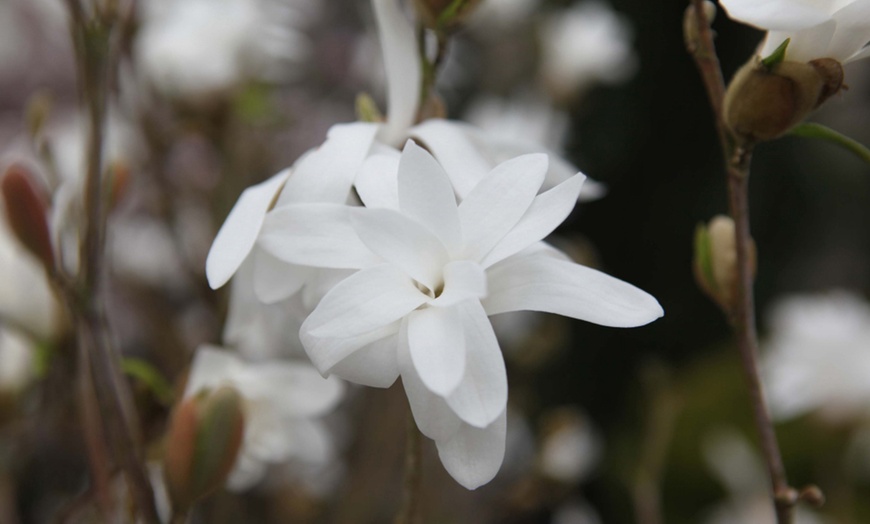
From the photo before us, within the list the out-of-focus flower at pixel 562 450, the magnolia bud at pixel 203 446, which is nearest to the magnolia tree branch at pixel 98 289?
the magnolia bud at pixel 203 446

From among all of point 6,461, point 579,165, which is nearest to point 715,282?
point 6,461

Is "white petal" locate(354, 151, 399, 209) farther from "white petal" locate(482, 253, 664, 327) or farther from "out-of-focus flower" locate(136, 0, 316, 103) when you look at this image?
"out-of-focus flower" locate(136, 0, 316, 103)

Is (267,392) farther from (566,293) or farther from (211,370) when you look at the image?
(566,293)

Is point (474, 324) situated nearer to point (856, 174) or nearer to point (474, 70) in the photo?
point (474, 70)

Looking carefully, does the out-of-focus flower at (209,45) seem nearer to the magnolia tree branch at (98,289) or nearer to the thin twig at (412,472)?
the magnolia tree branch at (98,289)

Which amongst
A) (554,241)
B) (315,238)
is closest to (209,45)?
(315,238)
